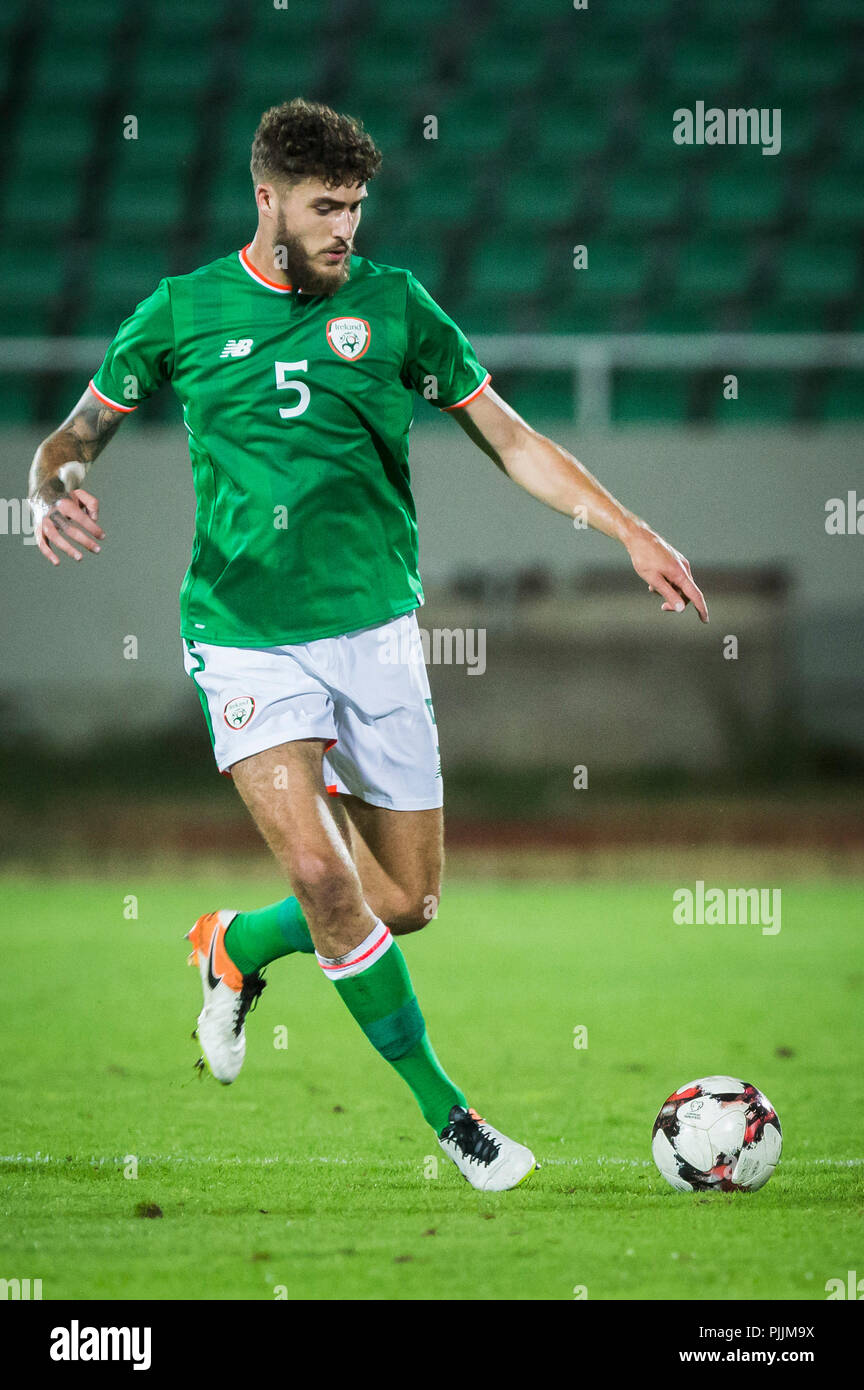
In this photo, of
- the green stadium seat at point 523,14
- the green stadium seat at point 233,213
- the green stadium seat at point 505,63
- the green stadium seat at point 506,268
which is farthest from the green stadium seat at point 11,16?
the green stadium seat at point 506,268

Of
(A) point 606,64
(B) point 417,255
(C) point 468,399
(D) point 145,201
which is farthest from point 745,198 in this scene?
(C) point 468,399

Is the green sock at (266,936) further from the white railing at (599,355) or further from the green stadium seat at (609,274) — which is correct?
the green stadium seat at (609,274)

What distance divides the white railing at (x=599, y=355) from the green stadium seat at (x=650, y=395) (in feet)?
0.61

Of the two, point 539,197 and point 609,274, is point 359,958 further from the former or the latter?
point 539,197

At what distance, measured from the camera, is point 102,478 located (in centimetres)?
1078

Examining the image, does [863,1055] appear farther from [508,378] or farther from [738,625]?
[508,378]

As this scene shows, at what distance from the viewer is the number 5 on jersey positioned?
12.3ft

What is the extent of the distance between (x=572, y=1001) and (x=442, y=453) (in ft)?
18.4

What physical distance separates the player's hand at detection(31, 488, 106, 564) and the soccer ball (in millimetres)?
1786

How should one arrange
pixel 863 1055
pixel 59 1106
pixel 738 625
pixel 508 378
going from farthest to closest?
1. pixel 508 378
2. pixel 738 625
3. pixel 863 1055
4. pixel 59 1106

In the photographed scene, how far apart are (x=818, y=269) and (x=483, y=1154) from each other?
12288 mm

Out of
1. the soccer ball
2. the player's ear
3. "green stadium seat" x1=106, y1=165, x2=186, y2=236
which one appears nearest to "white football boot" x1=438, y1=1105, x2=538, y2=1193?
the soccer ball

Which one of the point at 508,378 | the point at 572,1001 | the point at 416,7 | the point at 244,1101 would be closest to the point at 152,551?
the point at 508,378

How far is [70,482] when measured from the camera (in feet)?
12.3
